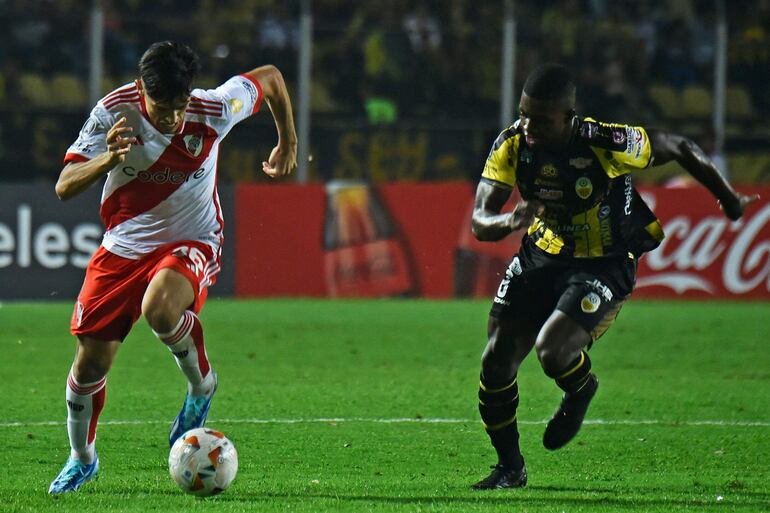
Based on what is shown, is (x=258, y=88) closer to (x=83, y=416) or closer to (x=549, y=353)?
(x=83, y=416)

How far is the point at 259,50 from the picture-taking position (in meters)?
16.5

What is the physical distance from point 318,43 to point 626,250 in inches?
406

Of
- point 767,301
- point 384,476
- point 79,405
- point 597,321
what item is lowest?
point 767,301

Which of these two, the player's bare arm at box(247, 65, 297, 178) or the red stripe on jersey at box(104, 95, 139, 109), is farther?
the player's bare arm at box(247, 65, 297, 178)

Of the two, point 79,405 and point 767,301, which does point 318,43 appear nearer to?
point 767,301

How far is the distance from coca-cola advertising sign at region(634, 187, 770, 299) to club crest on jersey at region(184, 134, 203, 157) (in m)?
10.3

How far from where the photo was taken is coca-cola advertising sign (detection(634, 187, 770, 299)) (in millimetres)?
16016

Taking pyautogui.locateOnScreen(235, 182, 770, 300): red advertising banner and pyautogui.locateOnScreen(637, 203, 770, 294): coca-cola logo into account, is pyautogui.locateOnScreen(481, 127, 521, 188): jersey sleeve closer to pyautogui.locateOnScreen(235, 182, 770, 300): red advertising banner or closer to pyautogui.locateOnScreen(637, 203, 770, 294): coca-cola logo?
pyautogui.locateOnScreen(235, 182, 770, 300): red advertising banner

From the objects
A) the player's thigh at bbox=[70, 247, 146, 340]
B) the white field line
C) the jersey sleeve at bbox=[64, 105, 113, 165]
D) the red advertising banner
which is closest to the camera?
the jersey sleeve at bbox=[64, 105, 113, 165]

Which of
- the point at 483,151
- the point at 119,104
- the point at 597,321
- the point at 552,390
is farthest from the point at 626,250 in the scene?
the point at 483,151

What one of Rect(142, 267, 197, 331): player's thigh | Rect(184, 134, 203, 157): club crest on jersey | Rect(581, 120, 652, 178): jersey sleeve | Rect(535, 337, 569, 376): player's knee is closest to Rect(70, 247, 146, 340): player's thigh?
Rect(142, 267, 197, 331): player's thigh

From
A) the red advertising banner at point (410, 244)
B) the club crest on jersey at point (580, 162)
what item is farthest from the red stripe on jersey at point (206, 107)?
the red advertising banner at point (410, 244)

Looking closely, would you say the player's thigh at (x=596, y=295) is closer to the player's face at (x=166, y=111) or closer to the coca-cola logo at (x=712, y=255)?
the player's face at (x=166, y=111)

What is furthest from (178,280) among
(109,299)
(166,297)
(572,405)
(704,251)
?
(704,251)
